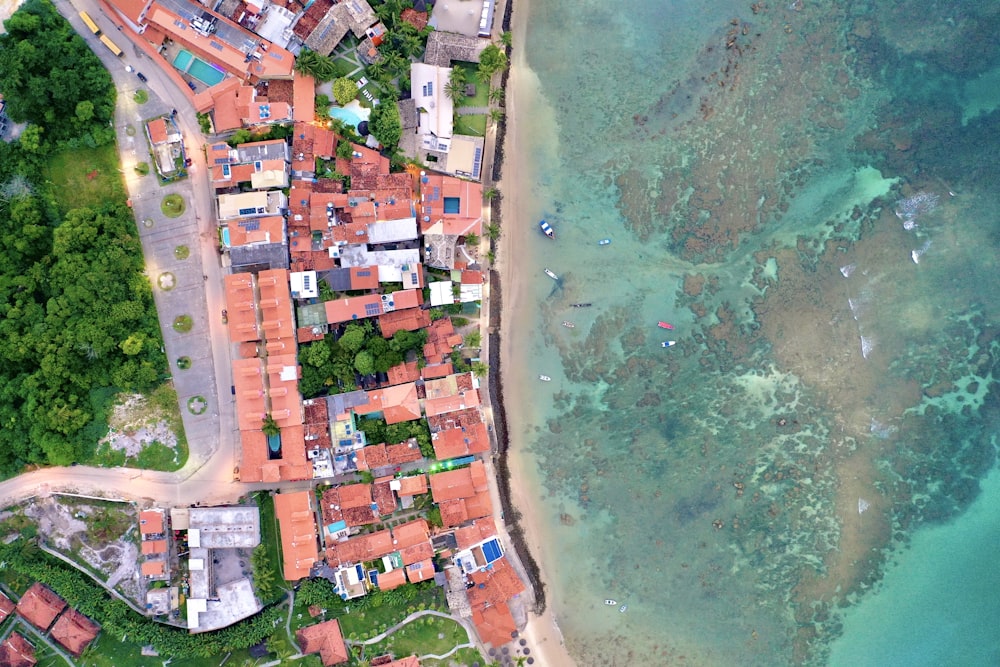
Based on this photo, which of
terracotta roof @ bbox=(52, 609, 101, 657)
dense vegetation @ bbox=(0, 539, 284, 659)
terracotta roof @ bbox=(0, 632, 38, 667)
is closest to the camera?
terracotta roof @ bbox=(0, 632, 38, 667)

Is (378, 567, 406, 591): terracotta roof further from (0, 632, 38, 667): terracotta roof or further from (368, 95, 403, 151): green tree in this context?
(368, 95, 403, 151): green tree

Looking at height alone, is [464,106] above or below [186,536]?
above

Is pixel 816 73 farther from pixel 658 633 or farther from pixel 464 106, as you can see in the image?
pixel 658 633

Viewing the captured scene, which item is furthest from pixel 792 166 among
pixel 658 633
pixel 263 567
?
pixel 263 567

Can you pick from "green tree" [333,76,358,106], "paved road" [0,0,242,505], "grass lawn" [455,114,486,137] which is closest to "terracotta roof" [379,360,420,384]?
"paved road" [0,0,242,505]

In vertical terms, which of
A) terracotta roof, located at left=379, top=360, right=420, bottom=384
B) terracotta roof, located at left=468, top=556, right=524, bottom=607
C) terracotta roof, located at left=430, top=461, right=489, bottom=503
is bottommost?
terracotta roof, located at left=468, top=556, right=524, bottom=607

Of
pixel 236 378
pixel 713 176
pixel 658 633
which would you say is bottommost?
pixel 658 633

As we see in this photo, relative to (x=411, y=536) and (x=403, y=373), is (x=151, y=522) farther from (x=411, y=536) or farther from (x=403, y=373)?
(x=403, y=373)

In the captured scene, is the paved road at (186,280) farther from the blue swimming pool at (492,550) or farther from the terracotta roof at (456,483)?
the blue swimming pool at (492,550)
